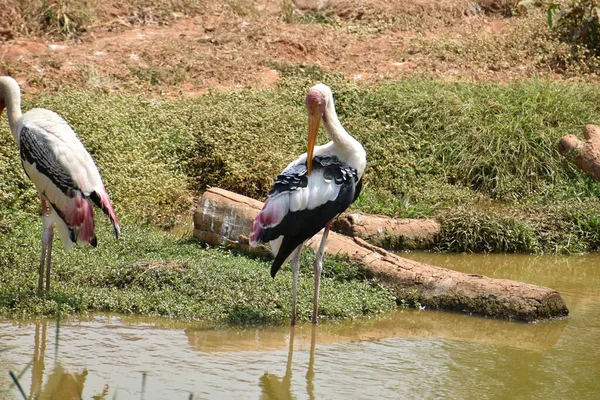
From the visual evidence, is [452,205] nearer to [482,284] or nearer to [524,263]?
[524,263]

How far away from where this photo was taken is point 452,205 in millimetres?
9961

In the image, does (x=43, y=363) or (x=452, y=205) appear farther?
(x=452, y=205)

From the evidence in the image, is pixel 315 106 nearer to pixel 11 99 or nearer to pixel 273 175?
pixel 11 99

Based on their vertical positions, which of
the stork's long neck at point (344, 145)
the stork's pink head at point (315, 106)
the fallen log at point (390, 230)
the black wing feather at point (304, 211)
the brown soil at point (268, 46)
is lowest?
the fallen log at point (390, 230)

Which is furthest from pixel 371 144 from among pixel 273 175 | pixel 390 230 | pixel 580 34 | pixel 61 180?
pixel 580 34

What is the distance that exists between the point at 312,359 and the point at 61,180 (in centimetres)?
215

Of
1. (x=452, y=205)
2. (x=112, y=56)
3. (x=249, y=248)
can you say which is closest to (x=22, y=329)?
(x=249, y=248)

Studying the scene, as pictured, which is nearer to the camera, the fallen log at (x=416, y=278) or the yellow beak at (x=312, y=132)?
the yellow beak at (x=312, y=132)

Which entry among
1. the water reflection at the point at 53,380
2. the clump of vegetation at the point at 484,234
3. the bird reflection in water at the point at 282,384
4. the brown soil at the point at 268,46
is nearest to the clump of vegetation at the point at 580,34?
the brown soil at the point at 268,46

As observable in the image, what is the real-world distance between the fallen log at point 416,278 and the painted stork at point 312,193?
983mm

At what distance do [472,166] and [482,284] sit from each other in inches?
150

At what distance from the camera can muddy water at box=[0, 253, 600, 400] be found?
17.5ft

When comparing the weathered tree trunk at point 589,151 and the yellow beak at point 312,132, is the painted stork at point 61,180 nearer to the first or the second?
the yellow beak at point 312,132

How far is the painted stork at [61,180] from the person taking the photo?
6621 mm
